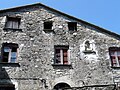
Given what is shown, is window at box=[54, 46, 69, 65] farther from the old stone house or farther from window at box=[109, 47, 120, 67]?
window at box=[109, 47, 120, 67]

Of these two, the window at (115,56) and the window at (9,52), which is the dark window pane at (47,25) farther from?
the window at (115,56)

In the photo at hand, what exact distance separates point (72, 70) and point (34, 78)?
2.50 metres

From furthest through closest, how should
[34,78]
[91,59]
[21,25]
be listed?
1. [21,25]
2. [91,59]
3. [34,78]

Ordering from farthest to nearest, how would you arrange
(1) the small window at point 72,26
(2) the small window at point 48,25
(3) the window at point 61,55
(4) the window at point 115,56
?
1. (1) the small window at point 72,26
2. (2) the small window at point 48,25
3. (4) the window at point 115,56
4. (3) the window at point 61,55

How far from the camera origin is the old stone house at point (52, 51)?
1257 cm

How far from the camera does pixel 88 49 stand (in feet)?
46.8

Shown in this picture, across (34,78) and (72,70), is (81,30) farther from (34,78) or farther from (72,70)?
(34,78)

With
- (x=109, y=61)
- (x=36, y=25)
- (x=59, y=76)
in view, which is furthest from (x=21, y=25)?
(x=109, y=61)

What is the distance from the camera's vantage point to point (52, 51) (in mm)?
13789

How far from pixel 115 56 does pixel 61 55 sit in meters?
3.83

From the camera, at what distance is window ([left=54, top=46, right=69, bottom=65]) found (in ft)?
44.7

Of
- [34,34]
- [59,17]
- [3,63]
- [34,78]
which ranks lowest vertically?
[34,78]

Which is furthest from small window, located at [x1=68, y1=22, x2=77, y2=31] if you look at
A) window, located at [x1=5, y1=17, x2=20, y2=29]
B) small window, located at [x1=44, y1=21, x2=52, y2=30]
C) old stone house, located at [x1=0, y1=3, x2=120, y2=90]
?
window, located at [x1=5, y1=17, x2=20, y2=29]

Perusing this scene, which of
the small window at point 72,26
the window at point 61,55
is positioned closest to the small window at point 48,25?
the small window at point 72,26
